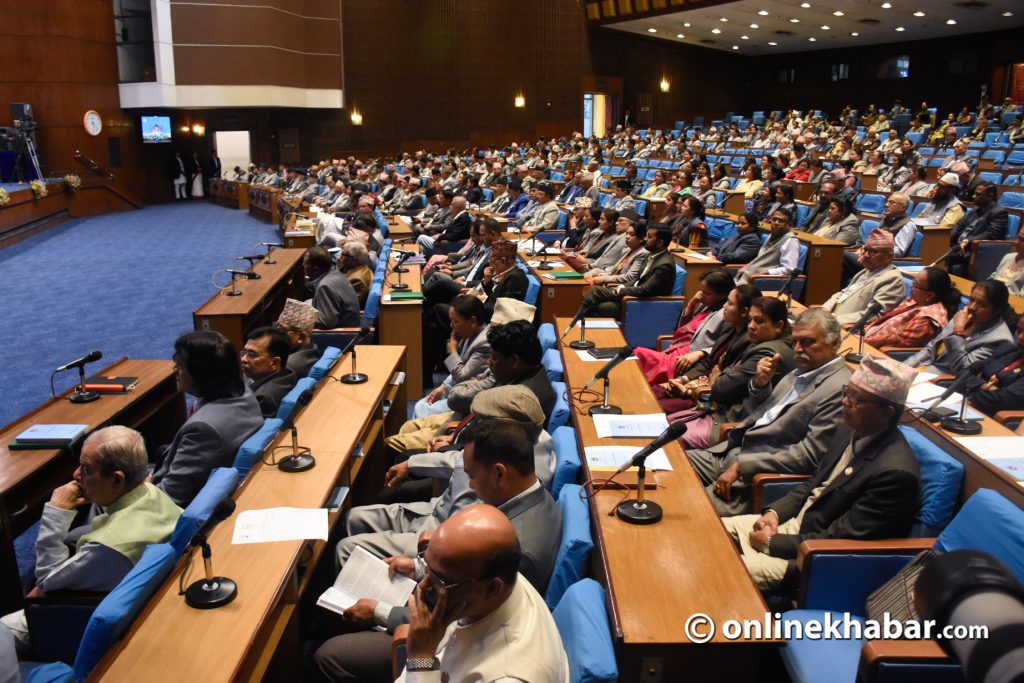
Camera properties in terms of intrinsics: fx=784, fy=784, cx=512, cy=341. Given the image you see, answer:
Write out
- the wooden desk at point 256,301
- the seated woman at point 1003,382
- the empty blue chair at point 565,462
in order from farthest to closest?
the wooden desk at point 256,301 < the seated woman at point 1003,382 < the empty blue chair at point 565,462

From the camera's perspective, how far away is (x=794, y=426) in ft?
10.2

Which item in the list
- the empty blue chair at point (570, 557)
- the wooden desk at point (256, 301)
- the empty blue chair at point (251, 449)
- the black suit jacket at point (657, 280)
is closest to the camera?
the empty blue chair at point (570, 557)

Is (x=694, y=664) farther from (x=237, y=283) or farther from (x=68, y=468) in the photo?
(x=237, y=283)

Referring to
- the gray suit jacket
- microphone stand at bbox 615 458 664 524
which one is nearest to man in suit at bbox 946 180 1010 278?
microphone stand at bbox 615 458 664 524

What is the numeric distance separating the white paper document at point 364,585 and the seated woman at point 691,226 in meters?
5.59

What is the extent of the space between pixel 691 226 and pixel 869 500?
549cm

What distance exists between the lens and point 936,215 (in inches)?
313

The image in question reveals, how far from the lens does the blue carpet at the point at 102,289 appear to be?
6.64m

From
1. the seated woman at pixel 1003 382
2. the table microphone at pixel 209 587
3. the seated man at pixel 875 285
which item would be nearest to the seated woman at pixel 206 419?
the table microphone at pixel 209 587

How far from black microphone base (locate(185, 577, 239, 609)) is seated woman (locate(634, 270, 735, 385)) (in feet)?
8.92

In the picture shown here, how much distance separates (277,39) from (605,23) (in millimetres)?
10144

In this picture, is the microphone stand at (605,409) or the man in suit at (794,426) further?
the microphone stand at (605,409)

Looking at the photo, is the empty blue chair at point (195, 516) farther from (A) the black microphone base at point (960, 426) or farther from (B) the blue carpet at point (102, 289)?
(B) the blue carpet at point (102, 289)

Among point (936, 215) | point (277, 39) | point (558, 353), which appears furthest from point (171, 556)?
point (277, 39)
